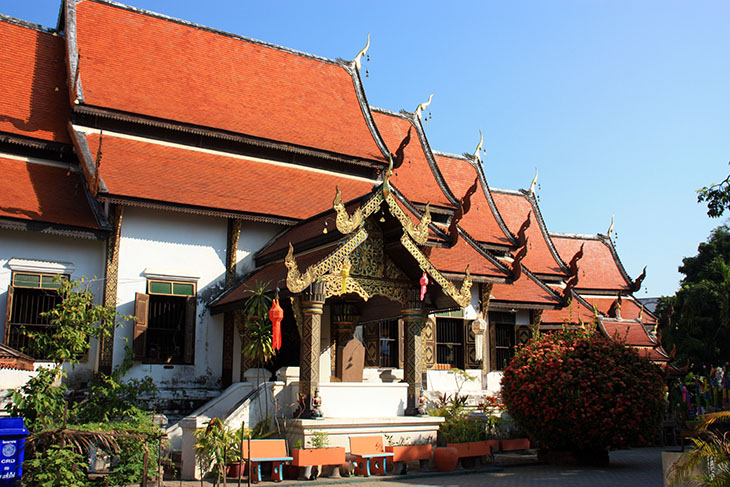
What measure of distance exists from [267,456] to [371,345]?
5.76 metres

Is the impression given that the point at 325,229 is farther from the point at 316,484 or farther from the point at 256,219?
the point at 316,484

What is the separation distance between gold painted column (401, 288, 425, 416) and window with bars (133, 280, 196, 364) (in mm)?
4280

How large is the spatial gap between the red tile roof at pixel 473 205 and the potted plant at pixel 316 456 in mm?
10298

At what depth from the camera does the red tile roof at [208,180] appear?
14.4m

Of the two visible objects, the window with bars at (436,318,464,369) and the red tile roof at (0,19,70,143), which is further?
the window with bars at (436,318,464,369)

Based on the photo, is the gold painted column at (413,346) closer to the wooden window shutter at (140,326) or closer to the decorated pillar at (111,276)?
the wooden window shutter at (140,326)

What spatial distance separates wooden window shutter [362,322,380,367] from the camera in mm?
16266

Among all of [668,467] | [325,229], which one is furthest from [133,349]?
[668,467]

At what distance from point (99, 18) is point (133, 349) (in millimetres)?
8481

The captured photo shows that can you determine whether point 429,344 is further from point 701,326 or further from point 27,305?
point 701,326

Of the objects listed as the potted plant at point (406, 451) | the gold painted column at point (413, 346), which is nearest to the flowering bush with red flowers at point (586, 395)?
the gold painted column at point (413, 346)

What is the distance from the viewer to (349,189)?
58.5 ft

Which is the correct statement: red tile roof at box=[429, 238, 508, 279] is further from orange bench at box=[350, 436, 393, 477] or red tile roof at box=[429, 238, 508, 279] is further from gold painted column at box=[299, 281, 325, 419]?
orange bench at box=[350, 436, 393, 477]

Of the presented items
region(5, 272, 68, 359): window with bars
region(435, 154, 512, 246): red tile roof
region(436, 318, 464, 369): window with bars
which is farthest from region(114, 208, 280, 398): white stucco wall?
region(435, 154, 512, 246): red tile roof
